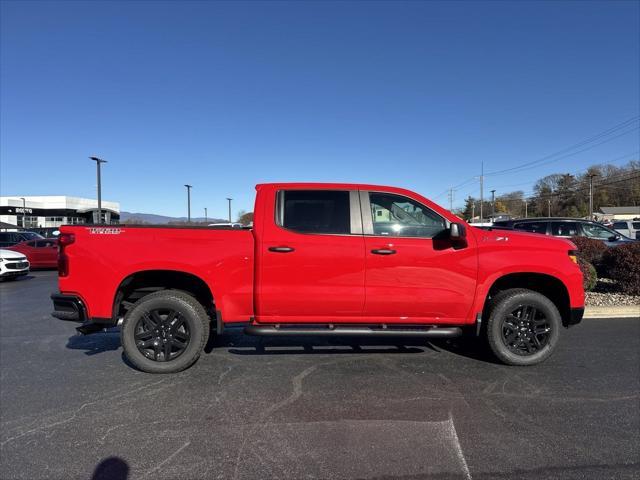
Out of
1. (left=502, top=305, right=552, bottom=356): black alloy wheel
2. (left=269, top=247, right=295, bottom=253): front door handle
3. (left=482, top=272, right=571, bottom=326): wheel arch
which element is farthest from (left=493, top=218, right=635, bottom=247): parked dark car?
(left=269, top=247, right=295, bottom=253): front door handle

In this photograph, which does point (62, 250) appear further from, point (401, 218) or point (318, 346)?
point (401, 218)

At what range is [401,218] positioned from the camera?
454 cm

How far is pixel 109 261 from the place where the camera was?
4273mm

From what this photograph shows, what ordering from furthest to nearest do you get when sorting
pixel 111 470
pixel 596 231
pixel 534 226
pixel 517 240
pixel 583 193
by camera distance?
pixel 583 193, pixel 534 226, pixel 596 231, pixel 517 240, pixel 111 470

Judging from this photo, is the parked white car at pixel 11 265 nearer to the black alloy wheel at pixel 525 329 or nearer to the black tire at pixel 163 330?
the black tire at pixel 163 330

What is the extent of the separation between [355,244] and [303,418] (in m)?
1.79

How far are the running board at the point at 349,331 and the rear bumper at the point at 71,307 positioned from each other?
1718 mm

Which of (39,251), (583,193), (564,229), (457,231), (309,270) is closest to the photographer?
(457,231)

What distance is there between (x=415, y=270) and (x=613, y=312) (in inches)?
205

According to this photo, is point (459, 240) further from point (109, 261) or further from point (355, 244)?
point (109, 261)

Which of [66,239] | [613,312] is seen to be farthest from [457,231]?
[613,312]

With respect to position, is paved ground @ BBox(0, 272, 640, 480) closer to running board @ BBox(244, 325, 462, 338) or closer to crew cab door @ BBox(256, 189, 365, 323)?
running board @ BBox(244, 325, 462, 338)

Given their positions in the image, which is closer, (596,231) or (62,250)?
(62,250)

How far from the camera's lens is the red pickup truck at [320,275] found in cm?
429
